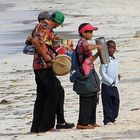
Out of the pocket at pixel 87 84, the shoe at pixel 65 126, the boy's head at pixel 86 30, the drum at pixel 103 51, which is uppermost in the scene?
the boy's head at pixel 86 30

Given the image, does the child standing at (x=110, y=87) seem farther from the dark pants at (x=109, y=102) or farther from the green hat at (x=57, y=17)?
the green hat at (x=57, y=17)

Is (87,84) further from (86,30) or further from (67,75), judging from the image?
(67,75)

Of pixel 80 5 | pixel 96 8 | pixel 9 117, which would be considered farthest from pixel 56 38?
pixel 80 5

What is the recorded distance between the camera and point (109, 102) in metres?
9.14

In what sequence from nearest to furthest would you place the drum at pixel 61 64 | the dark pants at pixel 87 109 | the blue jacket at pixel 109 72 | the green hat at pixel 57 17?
the drum at pixel 61 64, the green hat at pixel 57 17, the dark pants at pixel 87 109, the blue jacket at pixel 109 72

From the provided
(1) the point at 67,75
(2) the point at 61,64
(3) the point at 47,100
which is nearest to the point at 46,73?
(2) the point at 61,64

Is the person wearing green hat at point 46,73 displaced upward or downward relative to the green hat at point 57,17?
downward

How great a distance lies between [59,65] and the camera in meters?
8.48

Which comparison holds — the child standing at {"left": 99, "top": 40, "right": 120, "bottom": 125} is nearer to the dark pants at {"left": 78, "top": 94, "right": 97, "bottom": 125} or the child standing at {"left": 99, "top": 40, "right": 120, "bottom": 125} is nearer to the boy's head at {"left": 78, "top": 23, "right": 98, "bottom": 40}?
the dark pants at {"left": 78, "top": 94, "right": 97, "bottom": 125}

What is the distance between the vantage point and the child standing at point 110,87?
355 inches

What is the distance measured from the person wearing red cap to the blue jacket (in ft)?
1.12

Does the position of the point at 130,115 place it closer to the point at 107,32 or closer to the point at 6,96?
the point at 6,96

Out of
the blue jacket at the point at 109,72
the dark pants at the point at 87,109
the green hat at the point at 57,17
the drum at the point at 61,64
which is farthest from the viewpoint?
the blue jacket at the point at 109,72

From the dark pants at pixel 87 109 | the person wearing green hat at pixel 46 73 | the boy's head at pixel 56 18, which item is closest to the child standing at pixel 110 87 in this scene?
the dark pants at pixel 87 109
